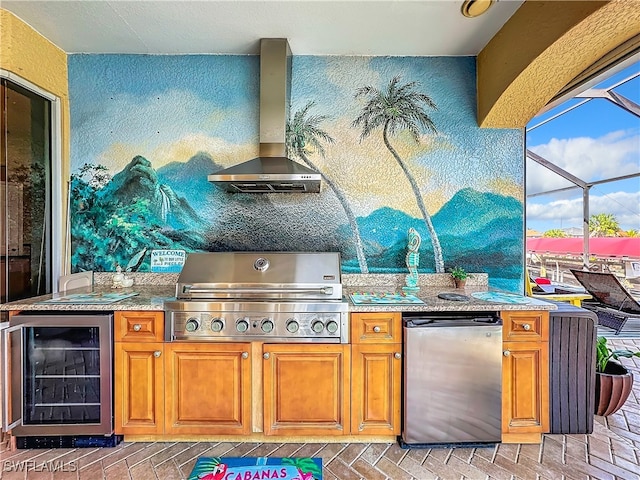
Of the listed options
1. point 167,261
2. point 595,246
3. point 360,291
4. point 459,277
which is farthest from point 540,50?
point 595,246

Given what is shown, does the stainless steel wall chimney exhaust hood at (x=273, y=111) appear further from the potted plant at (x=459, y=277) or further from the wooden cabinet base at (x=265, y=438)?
the wooden cabinet base at (x=265, y=438)

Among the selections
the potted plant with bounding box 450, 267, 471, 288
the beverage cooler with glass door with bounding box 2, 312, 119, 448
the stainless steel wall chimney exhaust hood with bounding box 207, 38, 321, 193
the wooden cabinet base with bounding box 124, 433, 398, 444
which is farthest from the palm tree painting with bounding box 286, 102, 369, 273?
the beverage cooler with glass door with bounding box 2, 312, 119, 448

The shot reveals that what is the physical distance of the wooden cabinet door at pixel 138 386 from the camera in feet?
5.99

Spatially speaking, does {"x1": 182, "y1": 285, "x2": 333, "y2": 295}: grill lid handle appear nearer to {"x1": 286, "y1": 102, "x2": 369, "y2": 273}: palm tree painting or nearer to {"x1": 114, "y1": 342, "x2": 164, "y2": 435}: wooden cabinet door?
{"x1": 114, "y1": 342, "x2": 164, "y2": 435}: wooden cabinet door

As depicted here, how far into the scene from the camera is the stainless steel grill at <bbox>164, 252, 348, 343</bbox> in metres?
1.82

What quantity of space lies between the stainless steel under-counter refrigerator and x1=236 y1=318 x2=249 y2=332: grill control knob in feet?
3.01

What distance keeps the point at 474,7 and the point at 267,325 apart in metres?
2.26

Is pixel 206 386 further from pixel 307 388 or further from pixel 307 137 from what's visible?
pixel 307 137

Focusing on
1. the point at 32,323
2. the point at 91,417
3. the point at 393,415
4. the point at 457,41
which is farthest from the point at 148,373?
the point at 457,41

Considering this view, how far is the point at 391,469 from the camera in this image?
167 cm

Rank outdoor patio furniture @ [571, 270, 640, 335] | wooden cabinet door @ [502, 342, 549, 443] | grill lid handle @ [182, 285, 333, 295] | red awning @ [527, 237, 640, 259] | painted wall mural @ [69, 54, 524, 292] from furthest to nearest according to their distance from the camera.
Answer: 1. red awning @ [527, 237, 640, 259]
2. outdoor patio furniture @ [571, 270, 640, 335]
3. painted wall mural @ [69, 54, 524, 292]
4. grill lid handle @ [182, 285, 333, 295]
5. wooden cabinet door @ [502, 342, 549, 443]

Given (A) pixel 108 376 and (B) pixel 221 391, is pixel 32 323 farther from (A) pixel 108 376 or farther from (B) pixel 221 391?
(B) pixel 221 391

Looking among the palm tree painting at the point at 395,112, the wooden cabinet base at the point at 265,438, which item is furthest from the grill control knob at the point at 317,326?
the palm tree painting at the point at 395,112

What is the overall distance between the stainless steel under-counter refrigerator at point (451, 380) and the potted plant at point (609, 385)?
0.89m
